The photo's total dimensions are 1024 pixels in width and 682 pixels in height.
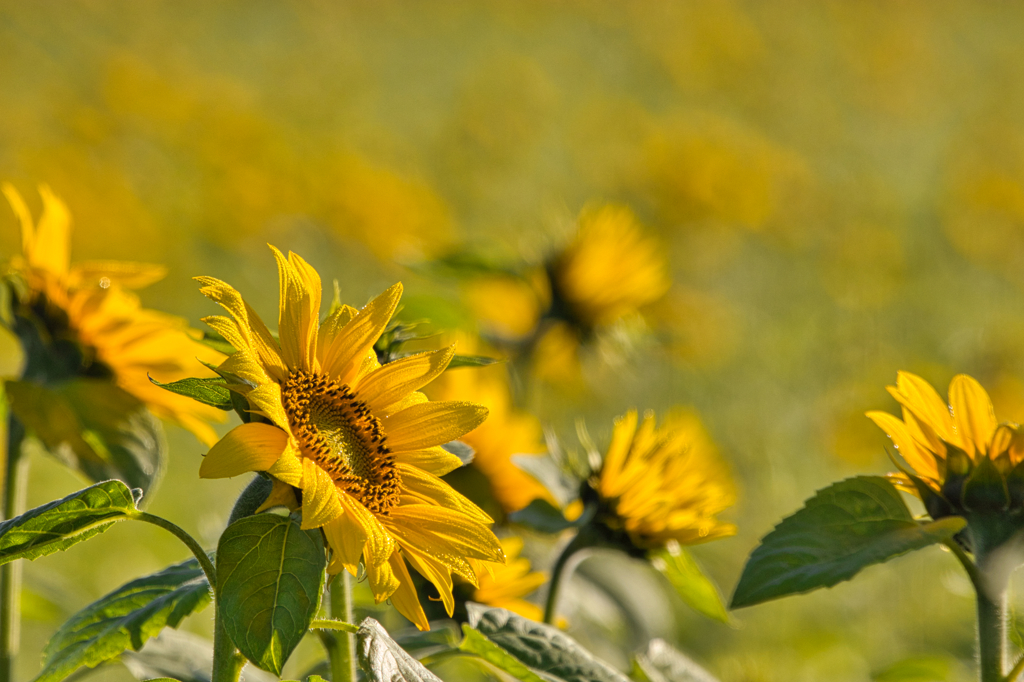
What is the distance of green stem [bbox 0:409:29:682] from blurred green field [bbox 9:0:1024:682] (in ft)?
0.58

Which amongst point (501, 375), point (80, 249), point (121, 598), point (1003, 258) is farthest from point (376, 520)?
point (1003, 258)

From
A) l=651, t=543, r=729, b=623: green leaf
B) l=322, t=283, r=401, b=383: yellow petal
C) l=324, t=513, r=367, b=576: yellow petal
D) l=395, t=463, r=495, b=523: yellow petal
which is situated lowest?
l=651, t=543, r=729, b=623: green leaf

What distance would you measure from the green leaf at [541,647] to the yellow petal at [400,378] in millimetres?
195

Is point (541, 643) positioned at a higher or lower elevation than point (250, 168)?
lower

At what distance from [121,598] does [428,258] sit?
26.6 inches

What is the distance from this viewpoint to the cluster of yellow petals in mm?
655

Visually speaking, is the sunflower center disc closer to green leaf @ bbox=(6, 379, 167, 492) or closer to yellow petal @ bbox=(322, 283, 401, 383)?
yellow petal @ bbox=(322, 283, 401, 383)

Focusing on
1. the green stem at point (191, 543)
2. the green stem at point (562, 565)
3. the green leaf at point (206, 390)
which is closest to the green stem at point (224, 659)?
the green stem at point (191, 543)

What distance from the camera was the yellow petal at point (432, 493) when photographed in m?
0.61

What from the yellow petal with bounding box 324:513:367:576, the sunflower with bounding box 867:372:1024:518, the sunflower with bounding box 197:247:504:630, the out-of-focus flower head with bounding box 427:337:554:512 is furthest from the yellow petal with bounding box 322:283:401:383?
the out-of-focus flower head with bounding box 427:337:554:512

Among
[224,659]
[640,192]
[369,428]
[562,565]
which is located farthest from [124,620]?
[640,192]

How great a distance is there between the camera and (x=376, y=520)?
588mm

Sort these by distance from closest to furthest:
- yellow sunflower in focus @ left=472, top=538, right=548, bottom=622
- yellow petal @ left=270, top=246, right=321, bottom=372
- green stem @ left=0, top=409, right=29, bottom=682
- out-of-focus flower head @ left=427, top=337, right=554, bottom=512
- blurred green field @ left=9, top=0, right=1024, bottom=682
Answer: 1. yellow petal @ left=270, top=246, right=321, bottom=372
2. green stem @ left=0, top=409, right=29, bottom=682
3. yellow sunflower in focus @ left=472, top=538, right=548, bottom=622
4. out-of-focus flower head @ left=427, top=337, right=554, bottom=512
5. blurred green field @ left=9, top=0, right=1024, bottom=682

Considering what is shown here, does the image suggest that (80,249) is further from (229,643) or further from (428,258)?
(229,643)
